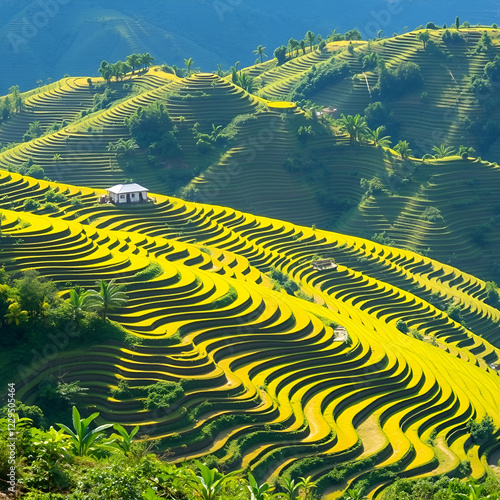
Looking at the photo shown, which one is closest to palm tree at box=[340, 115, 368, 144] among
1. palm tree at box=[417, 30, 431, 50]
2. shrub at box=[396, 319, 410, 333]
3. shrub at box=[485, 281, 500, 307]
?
palm tree at box=[417, 30, 431, 50]

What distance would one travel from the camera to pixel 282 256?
77125 millimetres

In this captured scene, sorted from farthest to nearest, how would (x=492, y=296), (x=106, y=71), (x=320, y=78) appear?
(x=320, y=78), (x=106, y=71), (x=492, y=296)

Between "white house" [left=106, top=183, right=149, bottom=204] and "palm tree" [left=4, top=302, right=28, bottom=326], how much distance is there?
34810 millimetres

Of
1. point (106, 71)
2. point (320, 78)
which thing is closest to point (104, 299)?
point (106, 71)

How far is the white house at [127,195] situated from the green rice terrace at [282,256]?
40.1 inches

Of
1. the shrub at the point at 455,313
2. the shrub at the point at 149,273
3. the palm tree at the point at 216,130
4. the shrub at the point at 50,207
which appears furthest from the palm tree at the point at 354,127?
the shrub at the point at 149,273

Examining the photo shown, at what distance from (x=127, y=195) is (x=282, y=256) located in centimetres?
1385

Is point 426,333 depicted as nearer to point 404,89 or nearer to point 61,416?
point 61,416

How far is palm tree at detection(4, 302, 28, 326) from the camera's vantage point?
42938 mm

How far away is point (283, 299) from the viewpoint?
59.6m

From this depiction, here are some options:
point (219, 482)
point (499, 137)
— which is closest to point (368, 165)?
point (499, 137)

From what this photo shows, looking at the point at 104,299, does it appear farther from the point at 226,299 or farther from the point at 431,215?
the point at 431,215

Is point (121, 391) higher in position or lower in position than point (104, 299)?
lower

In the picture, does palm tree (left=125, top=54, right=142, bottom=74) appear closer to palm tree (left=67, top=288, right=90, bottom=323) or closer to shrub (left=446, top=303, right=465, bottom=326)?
shrub (left=446, top=303, right=465, bottom=326)
